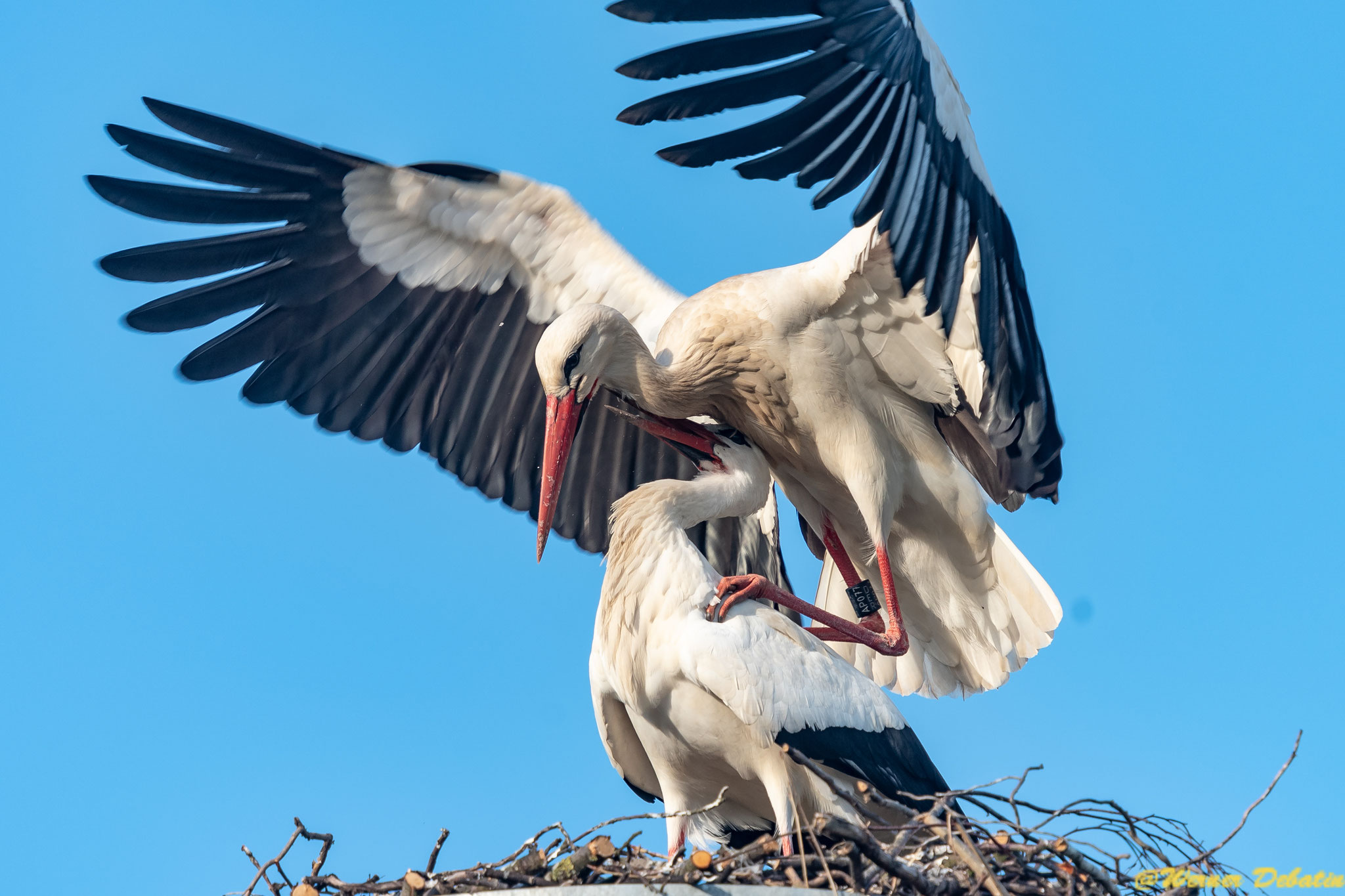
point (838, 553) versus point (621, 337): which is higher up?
point (621, 337)

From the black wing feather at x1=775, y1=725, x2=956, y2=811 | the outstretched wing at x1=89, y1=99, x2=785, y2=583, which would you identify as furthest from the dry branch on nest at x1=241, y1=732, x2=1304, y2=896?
the outstretched wing at x1=89, y1=99, x2=785, y2=583

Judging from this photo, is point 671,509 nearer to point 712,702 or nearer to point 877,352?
point 712,702

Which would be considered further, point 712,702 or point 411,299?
point 411,299

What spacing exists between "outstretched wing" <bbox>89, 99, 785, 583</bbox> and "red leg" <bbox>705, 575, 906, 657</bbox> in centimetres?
91

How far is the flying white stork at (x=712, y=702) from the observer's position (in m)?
4.19

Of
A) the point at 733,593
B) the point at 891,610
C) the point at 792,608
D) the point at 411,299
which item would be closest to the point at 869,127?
the point at 733,593

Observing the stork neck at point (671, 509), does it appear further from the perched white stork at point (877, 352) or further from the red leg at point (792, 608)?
the perched white stork at point (877, 352)

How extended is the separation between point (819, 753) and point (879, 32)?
211 cm

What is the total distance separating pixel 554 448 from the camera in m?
5.12

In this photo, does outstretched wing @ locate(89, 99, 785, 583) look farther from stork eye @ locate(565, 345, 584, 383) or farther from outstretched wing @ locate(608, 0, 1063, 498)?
outstretched wing @ locate(608, 0, 1063, 498)

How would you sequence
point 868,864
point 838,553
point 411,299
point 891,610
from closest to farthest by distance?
1. point 868,864
2. point 891,610
3. point 838,553
4. point 411,299

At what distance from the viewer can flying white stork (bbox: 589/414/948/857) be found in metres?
4.19

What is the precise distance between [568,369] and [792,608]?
1088mm

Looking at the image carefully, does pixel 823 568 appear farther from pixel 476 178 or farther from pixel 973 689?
pixel 476 178
